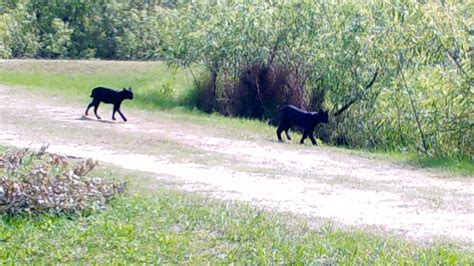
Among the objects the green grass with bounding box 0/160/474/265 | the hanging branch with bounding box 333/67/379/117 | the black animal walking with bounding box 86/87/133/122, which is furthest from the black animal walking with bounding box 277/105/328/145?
the green grass with bounding box 0/160/474/265

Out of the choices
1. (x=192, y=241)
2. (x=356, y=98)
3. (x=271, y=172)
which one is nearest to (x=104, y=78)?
(x=356, y=98)

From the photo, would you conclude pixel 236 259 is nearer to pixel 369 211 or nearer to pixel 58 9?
pixel 369 211

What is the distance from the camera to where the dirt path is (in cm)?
1014

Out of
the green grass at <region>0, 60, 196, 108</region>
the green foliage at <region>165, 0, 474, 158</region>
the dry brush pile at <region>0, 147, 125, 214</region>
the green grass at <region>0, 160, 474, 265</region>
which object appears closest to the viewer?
the green grass at <region>0, 160, 474, 265</region>

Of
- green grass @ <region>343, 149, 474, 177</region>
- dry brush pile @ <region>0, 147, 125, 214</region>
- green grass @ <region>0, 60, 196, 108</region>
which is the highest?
dry brush pile @ <region>0, 147, 125, 214</region>

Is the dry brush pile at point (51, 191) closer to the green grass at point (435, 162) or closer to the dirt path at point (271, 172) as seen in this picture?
the dirt path at point (271, 172)

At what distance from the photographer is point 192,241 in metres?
8.41

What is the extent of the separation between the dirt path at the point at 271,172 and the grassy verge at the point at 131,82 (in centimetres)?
204

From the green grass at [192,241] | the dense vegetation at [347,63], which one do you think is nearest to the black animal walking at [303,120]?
the dense vegetation at [347,63]

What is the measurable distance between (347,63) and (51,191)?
13331 millimetres

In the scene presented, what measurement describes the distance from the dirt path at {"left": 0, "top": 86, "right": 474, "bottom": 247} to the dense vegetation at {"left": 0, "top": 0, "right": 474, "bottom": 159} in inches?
100

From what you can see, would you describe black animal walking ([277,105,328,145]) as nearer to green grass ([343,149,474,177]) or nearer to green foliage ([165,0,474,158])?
green foliage ([165,0,474,158])

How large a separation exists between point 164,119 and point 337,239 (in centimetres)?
1336

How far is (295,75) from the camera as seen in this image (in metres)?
24.0
